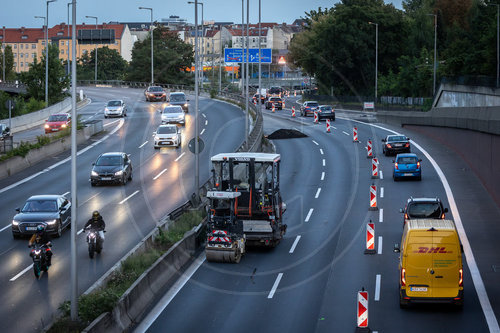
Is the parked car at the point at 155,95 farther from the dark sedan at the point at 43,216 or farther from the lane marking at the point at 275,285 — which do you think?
the lane marking at the point at 275,285

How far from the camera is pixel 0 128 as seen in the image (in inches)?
2092

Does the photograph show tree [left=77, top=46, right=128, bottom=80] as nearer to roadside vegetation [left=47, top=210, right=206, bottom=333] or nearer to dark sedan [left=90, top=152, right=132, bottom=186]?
dark sedan [left=90, top=152, right=132, bottom=186]

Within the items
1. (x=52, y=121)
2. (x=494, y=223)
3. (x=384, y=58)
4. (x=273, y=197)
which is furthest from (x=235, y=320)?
(x=384, y=58)

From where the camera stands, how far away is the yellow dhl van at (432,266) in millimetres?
18062

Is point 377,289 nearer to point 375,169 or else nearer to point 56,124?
point 375,169

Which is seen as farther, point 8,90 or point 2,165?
point 8,90

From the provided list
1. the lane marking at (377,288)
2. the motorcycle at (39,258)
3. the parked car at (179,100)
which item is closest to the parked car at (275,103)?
the parked car at (179,100)

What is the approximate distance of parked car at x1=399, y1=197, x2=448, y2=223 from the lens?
88.6 ft

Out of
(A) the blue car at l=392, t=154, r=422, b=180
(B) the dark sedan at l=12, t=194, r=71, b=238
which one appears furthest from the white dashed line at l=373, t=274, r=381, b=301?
(A) the blue car at l=392, t=154, r=422, b=180

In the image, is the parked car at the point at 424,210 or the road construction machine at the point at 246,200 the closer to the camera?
the road construction machine at the point at 246,200


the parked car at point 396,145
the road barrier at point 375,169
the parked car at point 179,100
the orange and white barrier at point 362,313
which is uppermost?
the parked car at point 179,100

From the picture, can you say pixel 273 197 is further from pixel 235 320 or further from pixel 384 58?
pixel 384 58

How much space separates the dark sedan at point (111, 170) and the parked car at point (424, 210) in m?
16.4

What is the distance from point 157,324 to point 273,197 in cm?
848
